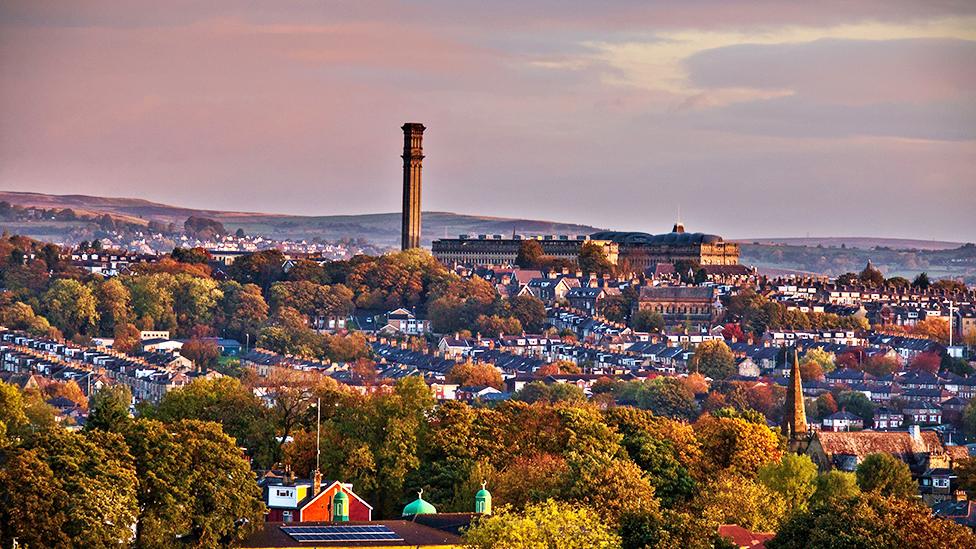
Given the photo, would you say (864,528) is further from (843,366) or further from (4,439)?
(843,366)

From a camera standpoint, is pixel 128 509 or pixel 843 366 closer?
pixel 128 509

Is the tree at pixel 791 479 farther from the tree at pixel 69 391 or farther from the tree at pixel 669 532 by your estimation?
the tree at pixel 69 391

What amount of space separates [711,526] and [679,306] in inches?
4354

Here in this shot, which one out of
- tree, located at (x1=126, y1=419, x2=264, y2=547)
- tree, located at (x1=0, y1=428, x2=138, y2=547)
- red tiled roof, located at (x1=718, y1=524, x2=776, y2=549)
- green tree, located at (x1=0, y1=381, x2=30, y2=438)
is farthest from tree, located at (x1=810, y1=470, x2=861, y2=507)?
tree, located at (x1=0, y1=428, x2=138, y2=547)

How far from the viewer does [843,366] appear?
430 feet

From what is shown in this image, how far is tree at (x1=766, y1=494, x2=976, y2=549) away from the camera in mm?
45312

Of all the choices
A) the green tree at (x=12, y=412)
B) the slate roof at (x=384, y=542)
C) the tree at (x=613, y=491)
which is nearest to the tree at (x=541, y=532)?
the slate roof at (x=384, y=542)

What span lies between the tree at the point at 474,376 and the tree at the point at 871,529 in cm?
6424

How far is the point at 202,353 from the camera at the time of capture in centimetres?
12581

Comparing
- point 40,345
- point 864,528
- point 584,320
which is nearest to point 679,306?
point 584,320

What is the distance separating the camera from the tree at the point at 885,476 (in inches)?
2721

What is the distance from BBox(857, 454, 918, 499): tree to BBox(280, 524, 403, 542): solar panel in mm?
20593

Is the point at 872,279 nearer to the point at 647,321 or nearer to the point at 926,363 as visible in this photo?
the point at 647,321

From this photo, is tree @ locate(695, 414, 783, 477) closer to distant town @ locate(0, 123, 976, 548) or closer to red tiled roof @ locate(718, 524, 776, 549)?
distant town @ locate(0, 123, 976, 548)
